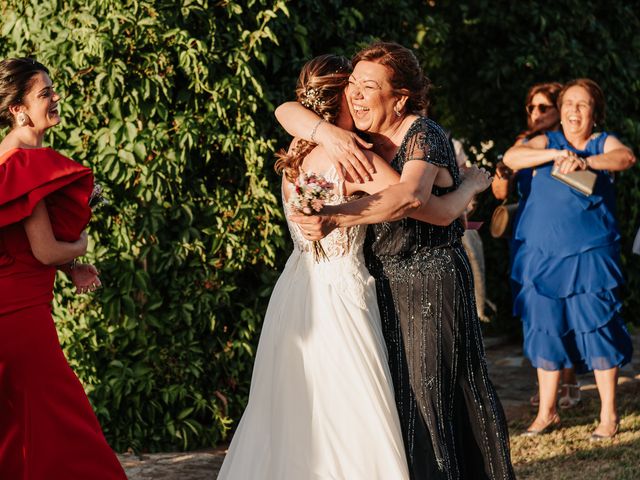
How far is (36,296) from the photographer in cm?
382

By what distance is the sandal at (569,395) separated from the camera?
6680 millimetres

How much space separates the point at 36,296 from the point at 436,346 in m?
1.50

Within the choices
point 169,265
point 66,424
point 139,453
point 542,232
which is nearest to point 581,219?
point 542,232

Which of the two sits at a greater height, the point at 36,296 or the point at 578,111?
the point at 578,111

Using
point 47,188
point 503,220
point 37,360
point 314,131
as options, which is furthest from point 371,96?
point 503,220

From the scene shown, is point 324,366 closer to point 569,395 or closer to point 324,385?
point 324,385

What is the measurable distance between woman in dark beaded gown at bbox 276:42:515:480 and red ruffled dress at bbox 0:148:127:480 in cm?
89

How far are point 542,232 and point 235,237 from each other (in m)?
1.90

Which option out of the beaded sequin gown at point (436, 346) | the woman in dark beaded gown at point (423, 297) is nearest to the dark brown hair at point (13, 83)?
the woman in dark beaded gown at point (423, 297)

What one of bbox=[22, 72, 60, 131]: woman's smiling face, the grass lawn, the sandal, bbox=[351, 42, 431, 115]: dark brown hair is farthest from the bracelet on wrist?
the sandal

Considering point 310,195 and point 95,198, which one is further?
point 95,198

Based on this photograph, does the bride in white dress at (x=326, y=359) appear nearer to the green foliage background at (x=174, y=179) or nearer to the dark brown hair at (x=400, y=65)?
the dark brown hair at (x=400, y=65)

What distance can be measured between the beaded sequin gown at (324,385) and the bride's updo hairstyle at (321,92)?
220mm

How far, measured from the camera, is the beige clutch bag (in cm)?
585
